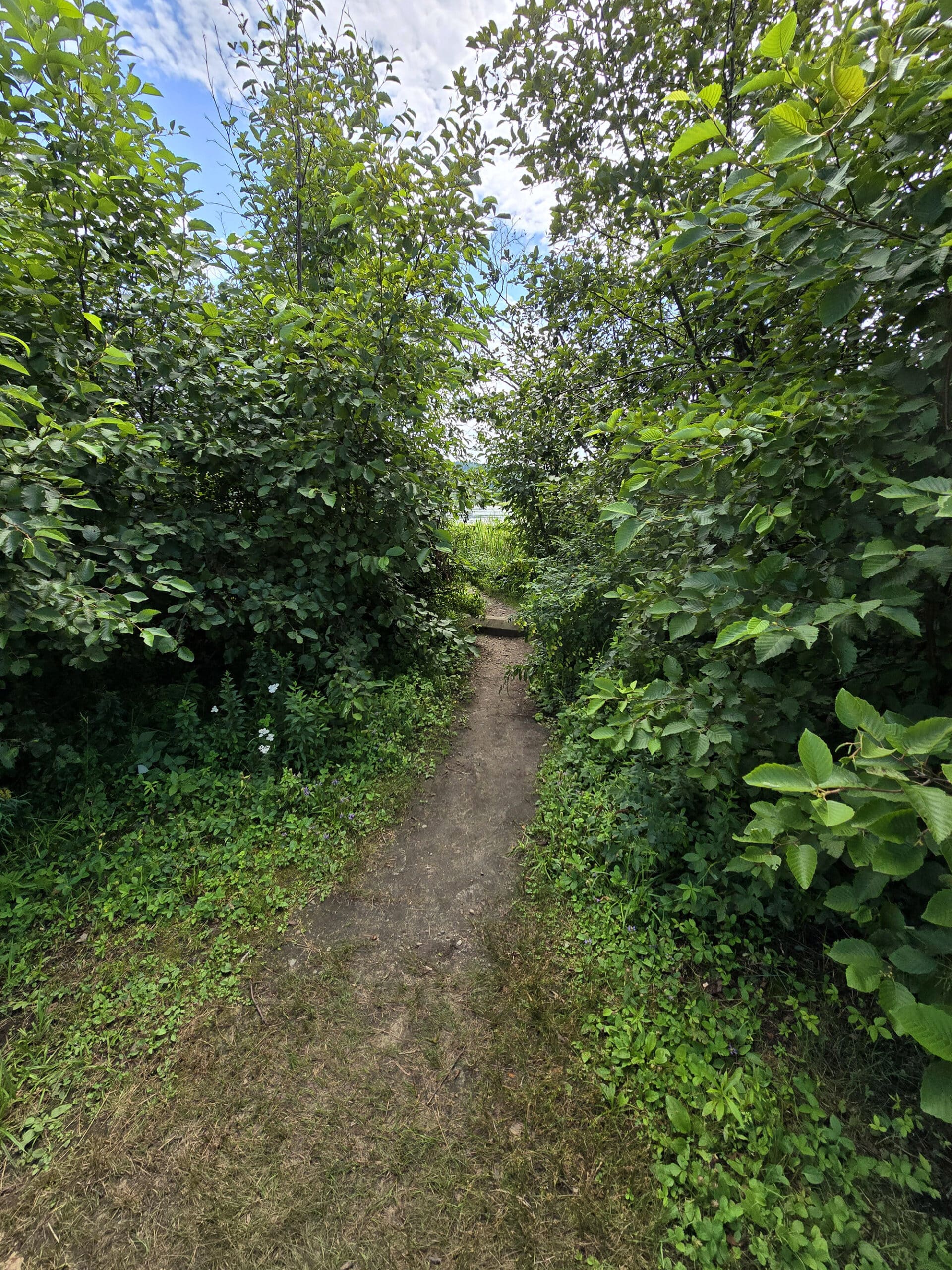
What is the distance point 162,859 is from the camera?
248 centimetres

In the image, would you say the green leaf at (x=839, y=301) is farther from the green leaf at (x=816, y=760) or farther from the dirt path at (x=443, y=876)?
the dirt path at (x=443, y=876)

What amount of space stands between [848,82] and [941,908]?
5.88ft

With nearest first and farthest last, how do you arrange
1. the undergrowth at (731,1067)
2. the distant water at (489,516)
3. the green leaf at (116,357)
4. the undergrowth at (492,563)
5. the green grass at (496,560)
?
the undergrowth at (731,1067) < the green leaf at (116,357) < the undergrowth at (492,563) < the green grass at (496,560) < the distant water at (489,516)

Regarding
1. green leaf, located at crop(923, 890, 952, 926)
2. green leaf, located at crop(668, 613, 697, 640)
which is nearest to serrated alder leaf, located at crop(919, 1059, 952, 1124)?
green leaf, located at crop(923, 890, 952, 926)

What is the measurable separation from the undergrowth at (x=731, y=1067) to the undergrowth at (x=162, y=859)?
1441 millimetres

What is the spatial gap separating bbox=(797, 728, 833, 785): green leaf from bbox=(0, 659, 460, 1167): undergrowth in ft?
7.87

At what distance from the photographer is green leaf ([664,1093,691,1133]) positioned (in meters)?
1.51

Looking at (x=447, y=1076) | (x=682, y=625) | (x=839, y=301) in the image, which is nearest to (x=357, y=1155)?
(x=447, y=1076)

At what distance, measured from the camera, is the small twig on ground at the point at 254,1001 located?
188cm

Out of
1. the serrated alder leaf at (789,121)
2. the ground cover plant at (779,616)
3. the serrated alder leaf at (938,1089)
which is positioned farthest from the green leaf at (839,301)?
the serrated alder leaf at (938,1089)

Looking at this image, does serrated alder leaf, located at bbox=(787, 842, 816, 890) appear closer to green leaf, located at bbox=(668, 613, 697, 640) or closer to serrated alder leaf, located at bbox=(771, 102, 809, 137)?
green leaf, located at bbox=(668, 613, 697, 640)

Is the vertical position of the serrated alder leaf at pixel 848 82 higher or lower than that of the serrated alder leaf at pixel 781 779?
higher

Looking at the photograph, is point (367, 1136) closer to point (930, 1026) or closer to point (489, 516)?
point (930, 1026)

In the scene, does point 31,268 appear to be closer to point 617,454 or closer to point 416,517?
point 416,517
